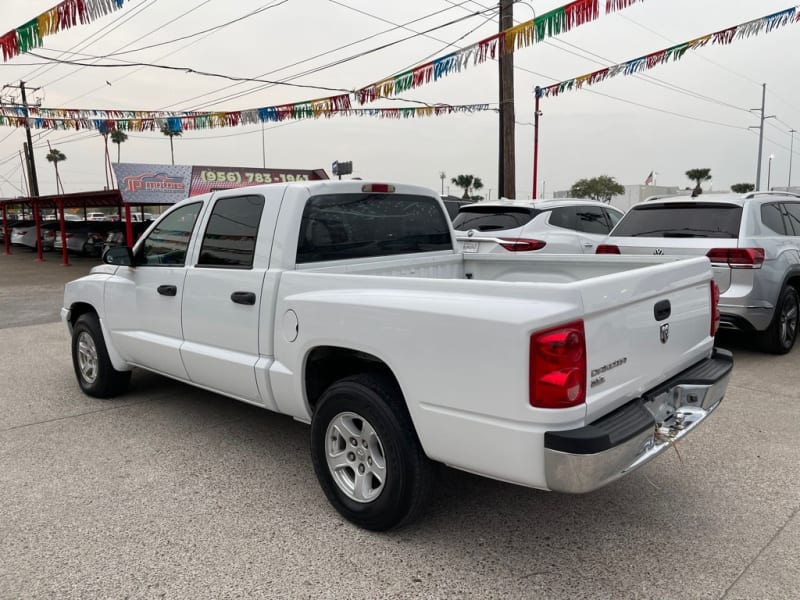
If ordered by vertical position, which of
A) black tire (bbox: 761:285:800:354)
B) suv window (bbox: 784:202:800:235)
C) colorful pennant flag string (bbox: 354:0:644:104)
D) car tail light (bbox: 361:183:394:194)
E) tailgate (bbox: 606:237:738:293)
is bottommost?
black tire (bbox: 761:285:800:354)

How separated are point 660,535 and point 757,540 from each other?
0.44 m

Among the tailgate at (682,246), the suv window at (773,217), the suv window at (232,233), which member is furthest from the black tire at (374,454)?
the suv window at (773,217)

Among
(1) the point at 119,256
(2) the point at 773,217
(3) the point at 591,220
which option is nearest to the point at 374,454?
(1) the point at 119,256

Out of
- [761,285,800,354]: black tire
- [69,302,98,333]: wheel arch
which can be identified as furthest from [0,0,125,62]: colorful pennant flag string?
[761,285,800,354]: black tire

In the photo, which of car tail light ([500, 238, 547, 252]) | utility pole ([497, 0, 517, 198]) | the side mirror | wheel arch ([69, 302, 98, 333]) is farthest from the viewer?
utility pole ([497, 0, 517, 198])

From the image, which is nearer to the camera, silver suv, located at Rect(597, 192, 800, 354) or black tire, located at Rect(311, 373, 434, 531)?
black tire, located at Rect(311, 373, 434, 531)

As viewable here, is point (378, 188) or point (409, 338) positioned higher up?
point (378, 188)

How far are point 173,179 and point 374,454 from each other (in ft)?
59.1

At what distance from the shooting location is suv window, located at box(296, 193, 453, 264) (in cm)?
357

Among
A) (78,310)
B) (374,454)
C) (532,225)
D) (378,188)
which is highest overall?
(378,188)

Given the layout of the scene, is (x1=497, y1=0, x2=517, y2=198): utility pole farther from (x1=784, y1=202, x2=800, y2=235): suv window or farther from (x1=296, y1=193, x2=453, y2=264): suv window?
(x1=296, y1=193, x2=453, y2=264): suv window

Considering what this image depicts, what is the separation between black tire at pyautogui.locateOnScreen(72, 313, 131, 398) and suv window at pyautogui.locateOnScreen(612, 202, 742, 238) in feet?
17.8

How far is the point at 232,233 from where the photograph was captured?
3873 mm

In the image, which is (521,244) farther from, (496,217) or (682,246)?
(682,246)
